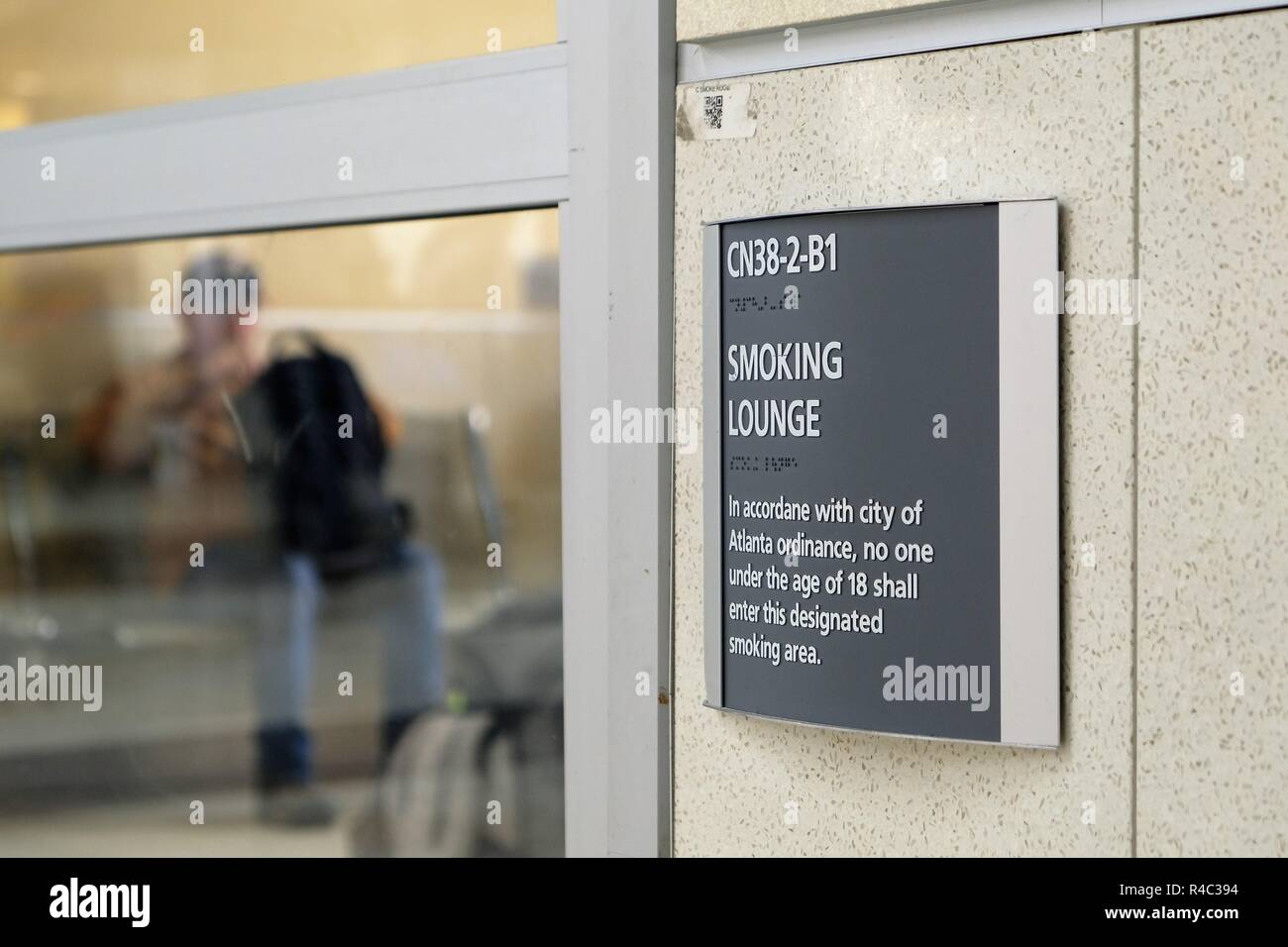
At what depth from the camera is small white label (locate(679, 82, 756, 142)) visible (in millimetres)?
2580

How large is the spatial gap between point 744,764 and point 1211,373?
1158 mm

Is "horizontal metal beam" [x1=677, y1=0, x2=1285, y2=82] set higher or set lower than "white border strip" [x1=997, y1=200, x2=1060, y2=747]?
higher

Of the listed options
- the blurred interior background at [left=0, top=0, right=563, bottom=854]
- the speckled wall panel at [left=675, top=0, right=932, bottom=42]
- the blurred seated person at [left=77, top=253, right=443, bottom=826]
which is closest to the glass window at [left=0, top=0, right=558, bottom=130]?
the blurred interior background at [left=0, top=0, right=563, bottom=854]

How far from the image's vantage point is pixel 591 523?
2.77 meters

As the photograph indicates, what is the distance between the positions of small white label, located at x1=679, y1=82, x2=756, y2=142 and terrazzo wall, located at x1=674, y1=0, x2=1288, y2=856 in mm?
230

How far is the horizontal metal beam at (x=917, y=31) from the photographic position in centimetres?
221

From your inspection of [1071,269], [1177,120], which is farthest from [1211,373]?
[1177,120]

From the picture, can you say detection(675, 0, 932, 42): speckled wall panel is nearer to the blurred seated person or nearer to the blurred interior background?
the blurred interior background

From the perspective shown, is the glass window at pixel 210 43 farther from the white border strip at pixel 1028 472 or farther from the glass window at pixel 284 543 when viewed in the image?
the white border strip at pixel 1028 472

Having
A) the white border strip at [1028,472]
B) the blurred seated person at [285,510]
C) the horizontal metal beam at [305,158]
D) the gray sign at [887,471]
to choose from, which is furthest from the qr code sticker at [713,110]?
the blurred seated person at [285,510]

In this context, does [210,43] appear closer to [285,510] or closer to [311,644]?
[285,510]

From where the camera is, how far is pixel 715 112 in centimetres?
261

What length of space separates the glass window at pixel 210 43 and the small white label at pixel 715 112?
42 cm
